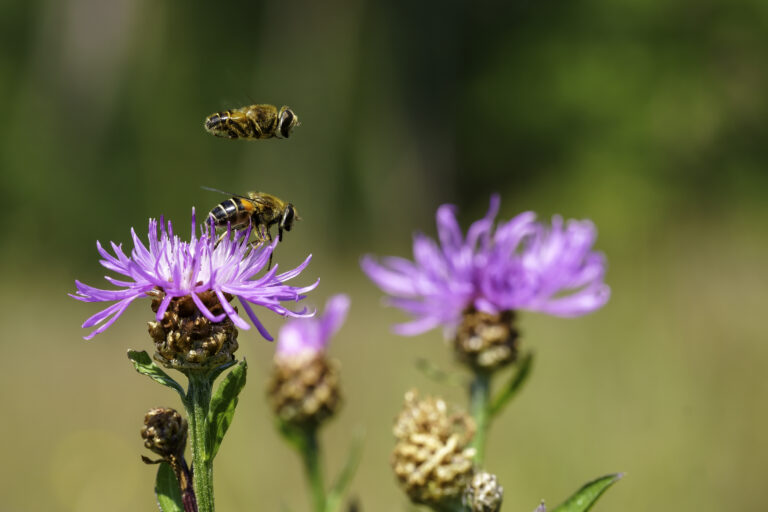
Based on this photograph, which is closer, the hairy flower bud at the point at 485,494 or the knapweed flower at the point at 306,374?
the hairy flower bud at the point at 485,494

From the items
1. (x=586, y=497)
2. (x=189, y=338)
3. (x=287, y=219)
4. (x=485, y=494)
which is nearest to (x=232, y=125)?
(x=287, y=219)

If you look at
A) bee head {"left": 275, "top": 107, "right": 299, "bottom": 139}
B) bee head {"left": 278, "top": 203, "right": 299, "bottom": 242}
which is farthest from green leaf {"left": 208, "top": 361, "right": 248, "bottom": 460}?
bee head {"left": 275, "top": 107, "right": 299, "bottom": 139}

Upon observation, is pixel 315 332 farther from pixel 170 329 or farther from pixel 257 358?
pixel 257 358

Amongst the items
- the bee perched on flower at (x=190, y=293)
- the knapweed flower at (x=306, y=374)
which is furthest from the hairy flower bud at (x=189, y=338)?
the knapweed flower at (x=306, y=374)

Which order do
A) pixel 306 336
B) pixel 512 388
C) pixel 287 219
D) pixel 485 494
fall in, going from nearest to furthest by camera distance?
pixel 485 494
pixel 287 219
pixel 512 388
pixel 306 336

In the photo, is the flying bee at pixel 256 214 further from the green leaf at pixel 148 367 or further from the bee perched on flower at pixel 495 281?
→ the bee perched on flower at pixel 495 281

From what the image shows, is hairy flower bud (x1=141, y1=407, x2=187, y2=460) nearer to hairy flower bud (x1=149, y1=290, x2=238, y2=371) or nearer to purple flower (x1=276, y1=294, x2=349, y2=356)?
hairy flower bud (x1=149, y1=290, x2=238, y2=371)

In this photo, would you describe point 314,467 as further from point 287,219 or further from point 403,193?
point 403,193
